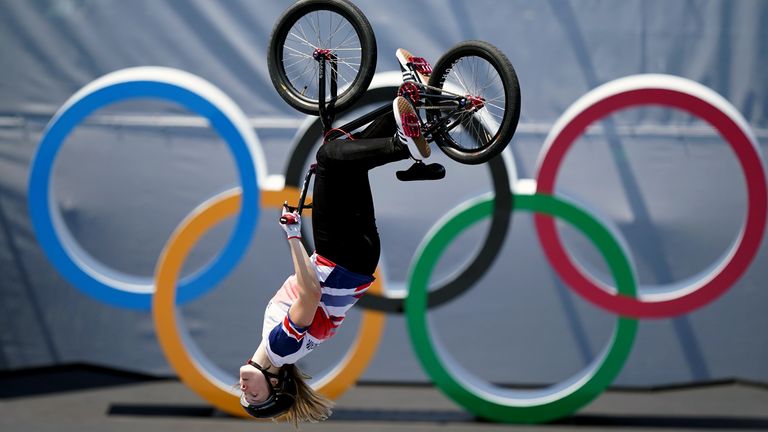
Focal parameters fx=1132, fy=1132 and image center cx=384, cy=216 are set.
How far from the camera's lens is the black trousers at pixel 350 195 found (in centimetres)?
387

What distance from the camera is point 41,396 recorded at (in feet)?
27.5

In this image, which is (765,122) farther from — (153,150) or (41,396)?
(41,396)

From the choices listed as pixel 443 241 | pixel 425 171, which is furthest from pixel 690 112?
pixel 425 171

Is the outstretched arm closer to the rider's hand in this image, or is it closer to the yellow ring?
the rider's hand

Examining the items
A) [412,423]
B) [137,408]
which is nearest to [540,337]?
[412,423]

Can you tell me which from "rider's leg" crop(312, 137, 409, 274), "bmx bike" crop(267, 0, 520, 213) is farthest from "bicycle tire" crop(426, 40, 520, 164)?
"rider's leg" crop(312, 137, 409, 274)

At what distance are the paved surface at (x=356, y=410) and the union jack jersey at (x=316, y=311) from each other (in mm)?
3275

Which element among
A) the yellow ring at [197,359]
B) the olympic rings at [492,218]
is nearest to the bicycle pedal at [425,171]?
the olympic rings at [492,218]

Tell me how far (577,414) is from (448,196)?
182cm

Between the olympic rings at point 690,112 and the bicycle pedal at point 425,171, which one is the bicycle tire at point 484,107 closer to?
the bicycle pedal at point 425,171

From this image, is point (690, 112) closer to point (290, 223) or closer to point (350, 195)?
point (350, 195)

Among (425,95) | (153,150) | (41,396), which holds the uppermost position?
(425,95)

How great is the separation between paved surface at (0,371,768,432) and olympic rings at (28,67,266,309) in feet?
2.67

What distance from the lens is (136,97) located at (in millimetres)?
7934
